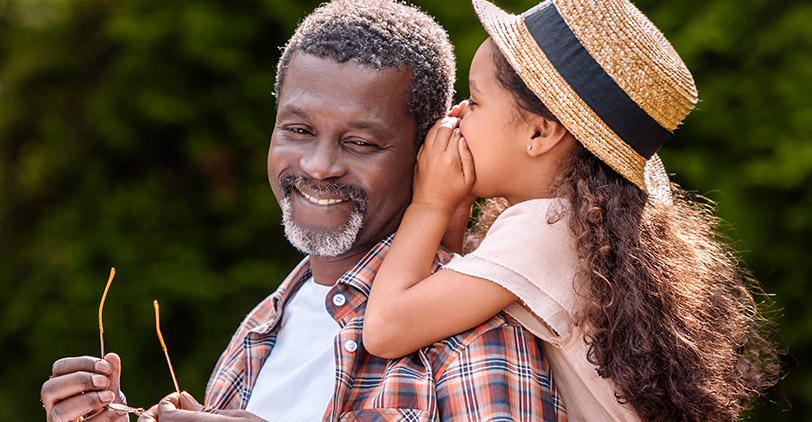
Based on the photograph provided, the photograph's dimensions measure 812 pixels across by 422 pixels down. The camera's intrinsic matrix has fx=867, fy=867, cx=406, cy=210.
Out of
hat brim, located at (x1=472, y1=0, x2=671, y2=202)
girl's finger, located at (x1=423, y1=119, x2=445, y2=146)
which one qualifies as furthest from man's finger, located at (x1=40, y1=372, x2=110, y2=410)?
hat brim, located at (x1=472, y1=0, x2=671, y2=202)

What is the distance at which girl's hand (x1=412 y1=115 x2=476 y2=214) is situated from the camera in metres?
2.32

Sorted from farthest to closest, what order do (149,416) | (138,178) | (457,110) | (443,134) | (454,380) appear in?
1. (138,178)
2. (457,110)
3. (443,134)
4. (149,416)
5. (454,380)

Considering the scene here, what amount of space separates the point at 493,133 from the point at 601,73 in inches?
12.6

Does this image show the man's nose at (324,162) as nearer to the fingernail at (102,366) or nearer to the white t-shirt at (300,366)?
the white t-shirt at (300,366)

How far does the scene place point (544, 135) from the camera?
2250 mm

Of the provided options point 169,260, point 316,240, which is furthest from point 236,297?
point 316,240

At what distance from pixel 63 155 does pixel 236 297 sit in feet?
4.67

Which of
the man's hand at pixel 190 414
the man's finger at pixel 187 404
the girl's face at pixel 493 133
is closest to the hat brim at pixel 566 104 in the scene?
the girl's face at pixel 493 133

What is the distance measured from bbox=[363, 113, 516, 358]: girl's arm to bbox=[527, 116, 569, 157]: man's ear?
18 centimetres

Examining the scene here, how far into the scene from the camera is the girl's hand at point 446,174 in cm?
232

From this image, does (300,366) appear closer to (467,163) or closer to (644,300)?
(467,163)

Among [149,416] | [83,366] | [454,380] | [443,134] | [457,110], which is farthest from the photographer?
[457,110]

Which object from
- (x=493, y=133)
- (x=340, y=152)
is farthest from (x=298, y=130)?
(x=493, y=133)

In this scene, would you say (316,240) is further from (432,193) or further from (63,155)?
(63,155)
